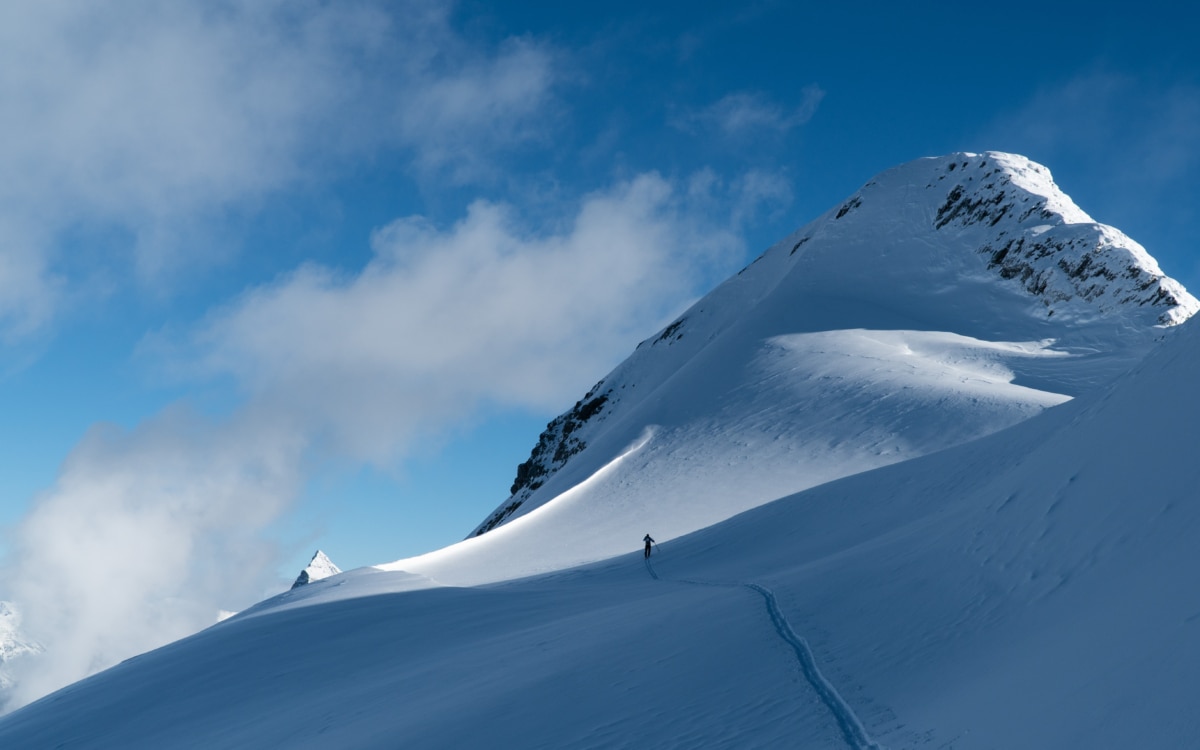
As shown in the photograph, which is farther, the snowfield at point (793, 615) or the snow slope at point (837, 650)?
the snowfield at point (793, 615)

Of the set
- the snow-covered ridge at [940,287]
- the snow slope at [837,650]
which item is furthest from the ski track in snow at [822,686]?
the snow-covered ridge at [940,287]

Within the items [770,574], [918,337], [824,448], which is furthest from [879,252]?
[770,574]

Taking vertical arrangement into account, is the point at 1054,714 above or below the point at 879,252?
below

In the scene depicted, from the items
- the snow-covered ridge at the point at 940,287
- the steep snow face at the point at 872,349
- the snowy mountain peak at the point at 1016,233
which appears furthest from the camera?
the snowy mountain peak at the point at 1016,233

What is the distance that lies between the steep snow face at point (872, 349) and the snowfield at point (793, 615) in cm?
51

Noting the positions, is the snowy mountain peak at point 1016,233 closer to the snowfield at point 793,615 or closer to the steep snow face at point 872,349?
the steep snow face at point 872,349

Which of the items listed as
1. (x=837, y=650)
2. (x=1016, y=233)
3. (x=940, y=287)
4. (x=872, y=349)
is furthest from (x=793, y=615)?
(x=1016, y=233)

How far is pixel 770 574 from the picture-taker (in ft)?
60.5

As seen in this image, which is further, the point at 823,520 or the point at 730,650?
the point at 823,520

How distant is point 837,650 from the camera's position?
10.5 metres

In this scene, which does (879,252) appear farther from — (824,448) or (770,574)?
(770,574)

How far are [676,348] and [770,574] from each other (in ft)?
232

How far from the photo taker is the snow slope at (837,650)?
7.02 meters

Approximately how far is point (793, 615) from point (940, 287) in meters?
65.4
